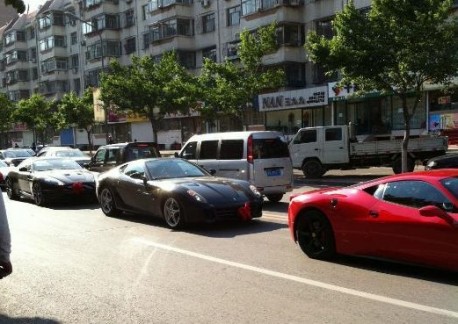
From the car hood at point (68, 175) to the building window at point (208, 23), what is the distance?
33775 mm

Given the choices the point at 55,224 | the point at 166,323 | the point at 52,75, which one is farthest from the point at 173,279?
the point at 52,75

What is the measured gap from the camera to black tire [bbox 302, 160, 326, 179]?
2088 centimetres

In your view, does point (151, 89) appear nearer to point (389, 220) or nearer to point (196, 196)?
point (196, 196)

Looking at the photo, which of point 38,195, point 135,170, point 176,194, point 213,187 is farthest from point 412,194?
point 38,195

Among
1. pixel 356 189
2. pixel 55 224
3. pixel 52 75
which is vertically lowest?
pixel 55 224

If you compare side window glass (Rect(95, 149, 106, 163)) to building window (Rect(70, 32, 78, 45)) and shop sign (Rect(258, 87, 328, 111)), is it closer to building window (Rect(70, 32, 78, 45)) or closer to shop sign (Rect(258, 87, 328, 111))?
shop sign (Rect(258, 87, 328, 111))

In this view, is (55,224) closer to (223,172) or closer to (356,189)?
(223,172)

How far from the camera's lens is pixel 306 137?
20984 millimetres

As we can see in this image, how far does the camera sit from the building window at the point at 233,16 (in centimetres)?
4328

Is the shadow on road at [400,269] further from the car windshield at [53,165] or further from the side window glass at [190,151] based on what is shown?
the car windshield at [53,165]

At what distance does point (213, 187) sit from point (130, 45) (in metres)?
49.1

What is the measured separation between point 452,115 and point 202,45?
24491 millimetres

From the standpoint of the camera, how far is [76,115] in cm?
4300

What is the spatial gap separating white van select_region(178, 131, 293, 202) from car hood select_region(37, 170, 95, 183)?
3.14 metres
